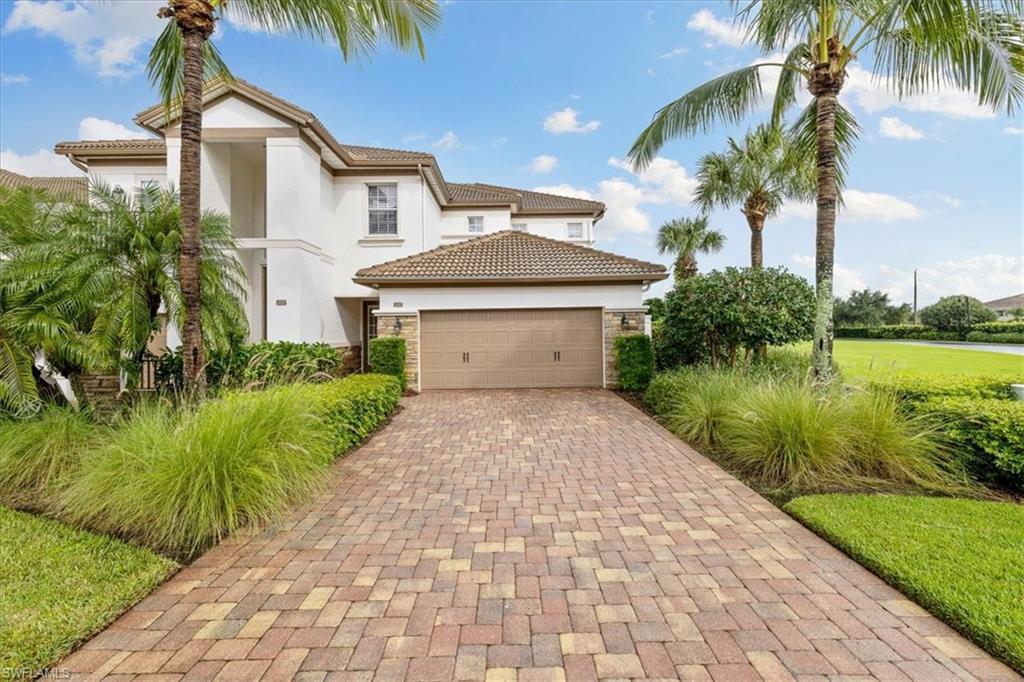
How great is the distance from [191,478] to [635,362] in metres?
10.5

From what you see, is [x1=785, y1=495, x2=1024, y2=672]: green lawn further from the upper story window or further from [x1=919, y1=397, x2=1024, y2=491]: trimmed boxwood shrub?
the upper story window

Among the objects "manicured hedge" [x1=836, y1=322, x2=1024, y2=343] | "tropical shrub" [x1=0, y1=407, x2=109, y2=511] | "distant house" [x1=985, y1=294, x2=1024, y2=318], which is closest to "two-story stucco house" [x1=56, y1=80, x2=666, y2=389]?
"tropical shrub" [x1=0, y1=407, x2=109, y2=511]

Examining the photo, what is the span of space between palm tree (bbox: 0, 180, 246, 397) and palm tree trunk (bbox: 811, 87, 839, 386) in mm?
Answer: 10340

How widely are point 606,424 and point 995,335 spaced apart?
38696 mm

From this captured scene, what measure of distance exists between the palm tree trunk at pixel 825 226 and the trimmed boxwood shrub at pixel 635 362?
492 centimetres

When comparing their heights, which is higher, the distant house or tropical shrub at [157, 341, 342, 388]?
the distant house

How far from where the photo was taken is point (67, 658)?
8.48 feet

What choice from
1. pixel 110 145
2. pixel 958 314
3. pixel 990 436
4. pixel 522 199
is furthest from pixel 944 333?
pixel 110 145

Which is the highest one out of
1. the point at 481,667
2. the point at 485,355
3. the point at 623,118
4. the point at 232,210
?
the point at 623,118

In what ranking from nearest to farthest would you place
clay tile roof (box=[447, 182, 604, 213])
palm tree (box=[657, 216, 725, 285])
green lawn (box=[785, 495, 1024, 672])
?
green lawn (box=[785, 495, 1024, 672]) < clay tile roof (box=[447, 182, 604, 213]) < palm tree (box=[657, 216, 725, 285])

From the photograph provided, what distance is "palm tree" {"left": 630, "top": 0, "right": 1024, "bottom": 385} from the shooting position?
599 cm

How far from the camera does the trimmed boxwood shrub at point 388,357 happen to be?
12352 millimetres

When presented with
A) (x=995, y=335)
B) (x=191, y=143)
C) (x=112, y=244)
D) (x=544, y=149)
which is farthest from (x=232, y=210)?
(x=995, y=335)

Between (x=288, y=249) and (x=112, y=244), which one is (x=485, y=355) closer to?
(x=288, y=249)
